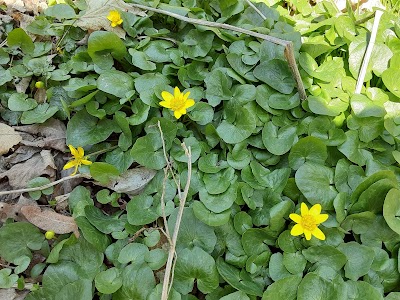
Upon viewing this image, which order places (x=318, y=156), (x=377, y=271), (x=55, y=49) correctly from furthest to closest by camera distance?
(x=55, y=49) → (x=318, y=156) → (x=377, y=271)

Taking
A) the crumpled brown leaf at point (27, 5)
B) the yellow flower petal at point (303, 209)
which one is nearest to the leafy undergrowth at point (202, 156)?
the yellow flower petal at point (303, 209)

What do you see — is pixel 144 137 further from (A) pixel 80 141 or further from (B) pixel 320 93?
(B) pixel 320 93

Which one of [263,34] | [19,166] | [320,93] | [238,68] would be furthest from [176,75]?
[19,166]

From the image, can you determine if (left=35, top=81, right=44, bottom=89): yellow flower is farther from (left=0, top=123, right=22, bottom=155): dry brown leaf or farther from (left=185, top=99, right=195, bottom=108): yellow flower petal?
(left=185, top=99, right=195, bottom=108): yellow flower petal

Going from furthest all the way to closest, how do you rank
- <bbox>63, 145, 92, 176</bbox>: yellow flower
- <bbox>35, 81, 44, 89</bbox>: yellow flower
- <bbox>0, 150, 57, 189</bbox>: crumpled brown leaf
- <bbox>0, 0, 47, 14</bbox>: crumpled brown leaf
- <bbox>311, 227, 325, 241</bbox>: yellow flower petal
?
1. <bbox>0, 0, 47, 14</bbox>: crumpled brown leaf
2. <bbox>35, 81, 44, 89</bbox>: yellow flower
3. <bbox>0, 150, 57, 189</bbox>: crumpled brown leaf
4. <bbox>63, 145, 92, 176</bbox>: yellow flower
5. <bbox>311, 227, 325, 241</bbox>: yellow flower petal

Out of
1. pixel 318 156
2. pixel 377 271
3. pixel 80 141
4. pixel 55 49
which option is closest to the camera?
pixel 377 271

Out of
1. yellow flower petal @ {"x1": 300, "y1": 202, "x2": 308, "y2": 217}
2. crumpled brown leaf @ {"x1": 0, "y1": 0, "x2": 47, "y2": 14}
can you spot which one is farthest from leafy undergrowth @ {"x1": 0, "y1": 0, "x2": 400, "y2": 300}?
crumpled brown leaf @ {"x1": 0, "y1": 0, "x2": 47, "y2": 14}

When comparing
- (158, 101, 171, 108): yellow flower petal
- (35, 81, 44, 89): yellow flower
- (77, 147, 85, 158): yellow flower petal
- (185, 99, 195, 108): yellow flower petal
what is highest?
(158, 101, 171, 108): yellow flower petal
